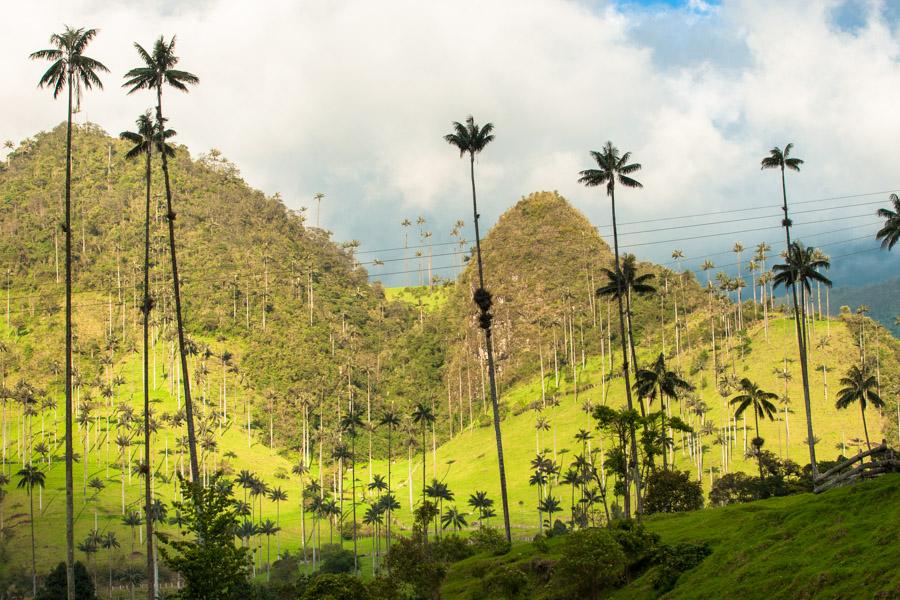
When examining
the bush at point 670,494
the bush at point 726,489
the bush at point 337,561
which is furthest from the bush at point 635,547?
the bush at point 337,561

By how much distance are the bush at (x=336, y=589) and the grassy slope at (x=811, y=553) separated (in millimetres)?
17945

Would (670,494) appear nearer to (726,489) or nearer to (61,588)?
(726,489)

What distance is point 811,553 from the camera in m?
40.0

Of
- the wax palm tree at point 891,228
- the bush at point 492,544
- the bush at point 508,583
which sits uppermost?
the wax palm tree at point 891,228

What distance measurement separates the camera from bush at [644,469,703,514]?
95500 mm

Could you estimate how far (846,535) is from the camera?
39906mm

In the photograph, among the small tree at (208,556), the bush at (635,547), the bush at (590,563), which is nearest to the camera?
the small tree at (208,556)

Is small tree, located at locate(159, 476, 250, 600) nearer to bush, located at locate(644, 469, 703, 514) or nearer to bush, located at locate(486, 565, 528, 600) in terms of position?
bush, located at locate(486, 565, 528, 600)

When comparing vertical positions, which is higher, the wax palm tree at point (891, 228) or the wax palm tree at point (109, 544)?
the wax palm tree at point (891, 228)

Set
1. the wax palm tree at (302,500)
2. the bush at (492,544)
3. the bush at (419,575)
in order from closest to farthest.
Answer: the bush at (419,575), the bush at (492,544), the wax palm tree at (302,500)

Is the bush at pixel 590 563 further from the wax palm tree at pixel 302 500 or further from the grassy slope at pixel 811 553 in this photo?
the wax palm tree at pixel 302 500

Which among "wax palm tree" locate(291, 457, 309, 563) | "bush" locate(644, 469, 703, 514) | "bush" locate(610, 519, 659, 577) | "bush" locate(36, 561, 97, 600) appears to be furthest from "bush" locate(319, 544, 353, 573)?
"bush" locate(610, 519, 659, 577)

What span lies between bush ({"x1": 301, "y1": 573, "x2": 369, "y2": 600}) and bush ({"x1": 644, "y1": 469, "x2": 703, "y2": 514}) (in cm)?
5777

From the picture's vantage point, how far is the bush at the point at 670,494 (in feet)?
313
